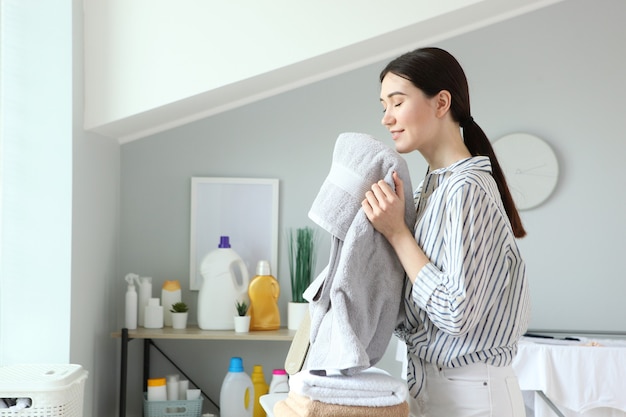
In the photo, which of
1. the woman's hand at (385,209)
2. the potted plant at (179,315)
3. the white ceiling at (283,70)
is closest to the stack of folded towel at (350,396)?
the woman's hand at (385,209)

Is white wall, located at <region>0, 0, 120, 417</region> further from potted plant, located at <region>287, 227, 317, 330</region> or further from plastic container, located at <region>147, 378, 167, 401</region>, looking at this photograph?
potted plant, located at <region>287, 227, 317, 330</region>

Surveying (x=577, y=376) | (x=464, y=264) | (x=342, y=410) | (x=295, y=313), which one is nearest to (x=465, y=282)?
(x=464, y=264)

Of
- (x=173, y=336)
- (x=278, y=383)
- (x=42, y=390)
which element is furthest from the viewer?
(x=278, y=383)

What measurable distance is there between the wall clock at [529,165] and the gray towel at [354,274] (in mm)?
2379

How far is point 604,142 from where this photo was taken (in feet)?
12.1

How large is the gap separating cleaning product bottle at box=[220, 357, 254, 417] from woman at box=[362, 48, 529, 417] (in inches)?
79.9

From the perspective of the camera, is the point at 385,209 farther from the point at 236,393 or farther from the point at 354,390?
the point at 236,393

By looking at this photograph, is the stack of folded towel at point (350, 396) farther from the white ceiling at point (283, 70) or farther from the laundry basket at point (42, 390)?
the white ceiling at point (283, 70)

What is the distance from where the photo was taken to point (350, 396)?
50.2 inches

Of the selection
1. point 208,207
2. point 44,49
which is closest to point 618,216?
point 208,207

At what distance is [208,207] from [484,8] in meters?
1.42

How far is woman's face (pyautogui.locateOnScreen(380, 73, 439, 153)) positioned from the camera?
4.64 feet

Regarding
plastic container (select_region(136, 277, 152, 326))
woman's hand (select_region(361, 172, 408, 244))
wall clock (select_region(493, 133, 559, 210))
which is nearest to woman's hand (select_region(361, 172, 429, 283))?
woman's hand (select_region(361, 172, 408, 244))

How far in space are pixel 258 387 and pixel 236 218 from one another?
0.73 meters
